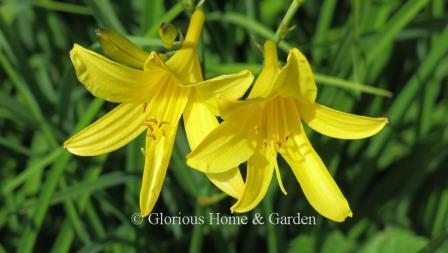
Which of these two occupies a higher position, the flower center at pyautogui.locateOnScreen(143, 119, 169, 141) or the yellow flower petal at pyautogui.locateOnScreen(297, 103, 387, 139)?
the flower center at pyautogui.locateOnScreen(143, 119, 169, 141)

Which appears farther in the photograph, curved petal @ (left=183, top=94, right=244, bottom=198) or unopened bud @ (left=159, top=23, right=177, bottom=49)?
curved petal @ (left=183, top=94, right=244, bottom=198)

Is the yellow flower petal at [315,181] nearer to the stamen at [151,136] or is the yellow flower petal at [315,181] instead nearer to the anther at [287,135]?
the anther at [287,135]

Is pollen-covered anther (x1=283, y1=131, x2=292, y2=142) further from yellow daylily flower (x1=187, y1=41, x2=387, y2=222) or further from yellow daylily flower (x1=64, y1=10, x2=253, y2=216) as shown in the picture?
yellow daylily flower (x1=64, y1=10, x2=253, y2=216)

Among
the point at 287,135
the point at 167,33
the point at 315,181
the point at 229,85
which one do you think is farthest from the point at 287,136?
the point at 167,33

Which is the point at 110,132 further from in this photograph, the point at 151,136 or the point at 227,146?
the point at 227,146

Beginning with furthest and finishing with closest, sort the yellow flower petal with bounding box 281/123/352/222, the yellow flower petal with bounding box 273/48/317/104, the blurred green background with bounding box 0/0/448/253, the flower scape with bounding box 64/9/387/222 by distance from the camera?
1. the blurred green background with bounding box 0/0/448/253
2. the yellow flower petal with bounding box 281/123/352/222
3. the flower scape with bounding box 64/9/387/222
4. the yellow flower petal with bounding box 273/48/317/104

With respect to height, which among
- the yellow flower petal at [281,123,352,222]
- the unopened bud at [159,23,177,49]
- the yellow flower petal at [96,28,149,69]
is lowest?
the yellow flower petal at [281,123,352,222]

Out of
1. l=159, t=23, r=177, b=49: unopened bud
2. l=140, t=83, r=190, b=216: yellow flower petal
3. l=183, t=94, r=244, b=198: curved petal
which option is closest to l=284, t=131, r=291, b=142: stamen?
l=183, t=94, r=244, b=198: curved petal

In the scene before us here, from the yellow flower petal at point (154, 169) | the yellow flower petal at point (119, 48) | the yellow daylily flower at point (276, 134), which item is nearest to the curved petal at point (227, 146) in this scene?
the yellow daylily flower at point (276, 134)
